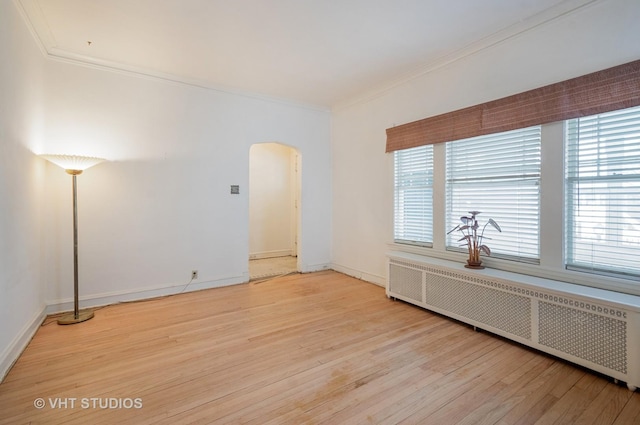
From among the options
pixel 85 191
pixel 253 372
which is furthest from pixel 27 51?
pixel 253 372

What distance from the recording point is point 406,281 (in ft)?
11.5

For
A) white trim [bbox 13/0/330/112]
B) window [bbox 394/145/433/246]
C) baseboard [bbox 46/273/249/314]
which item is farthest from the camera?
window [bbox 394/145/433/246]

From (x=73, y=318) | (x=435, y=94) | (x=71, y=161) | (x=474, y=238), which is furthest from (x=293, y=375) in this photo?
(x=435, y=94)

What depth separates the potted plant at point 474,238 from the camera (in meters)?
2.91

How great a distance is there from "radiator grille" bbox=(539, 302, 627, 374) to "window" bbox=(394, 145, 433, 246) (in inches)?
57.7

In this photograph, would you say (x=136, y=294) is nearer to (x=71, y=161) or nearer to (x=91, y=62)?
(x=71, y=161)

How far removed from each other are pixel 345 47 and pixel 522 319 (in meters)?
3.05

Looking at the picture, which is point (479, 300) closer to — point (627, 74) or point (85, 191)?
point (627, 74)

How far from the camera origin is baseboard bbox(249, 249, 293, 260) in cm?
630

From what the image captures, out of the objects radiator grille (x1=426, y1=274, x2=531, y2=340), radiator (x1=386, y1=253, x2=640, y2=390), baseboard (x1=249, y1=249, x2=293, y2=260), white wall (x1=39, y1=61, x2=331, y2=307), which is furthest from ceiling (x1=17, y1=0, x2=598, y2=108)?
baseboard (x1=249, y1=249, x2=293, y2=260)

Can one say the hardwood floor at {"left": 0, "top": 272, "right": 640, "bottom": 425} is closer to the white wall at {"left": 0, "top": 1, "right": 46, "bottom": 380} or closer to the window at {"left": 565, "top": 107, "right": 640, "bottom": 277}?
the white wall at {"left": 0, "top": 1, "right": 46, "bottom": 380}

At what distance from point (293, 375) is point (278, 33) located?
297 centimetres

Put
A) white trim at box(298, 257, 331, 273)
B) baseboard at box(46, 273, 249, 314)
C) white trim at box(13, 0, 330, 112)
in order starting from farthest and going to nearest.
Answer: white trim at box(298, 257, 331, 273) → baseboard at box(46, 273, 249, 314) → white trim at box(13, 0, 330, 112)

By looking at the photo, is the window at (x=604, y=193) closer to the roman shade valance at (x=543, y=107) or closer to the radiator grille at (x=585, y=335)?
the roman shade valance at (x=543, y=107)
